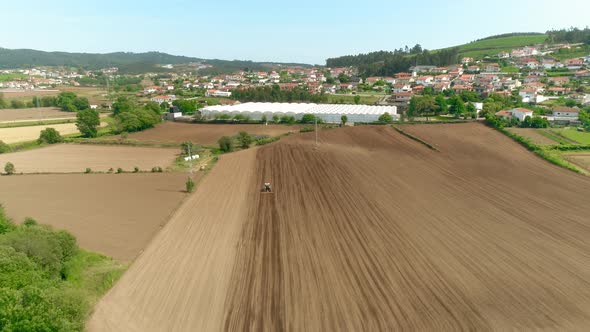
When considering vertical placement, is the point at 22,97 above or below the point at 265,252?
above

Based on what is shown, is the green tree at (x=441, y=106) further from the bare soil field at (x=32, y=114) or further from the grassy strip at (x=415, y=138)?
the bare soil field at (x=32, y=114)

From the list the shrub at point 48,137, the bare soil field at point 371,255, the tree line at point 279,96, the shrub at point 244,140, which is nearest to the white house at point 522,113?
the bare soil field at point 371,255

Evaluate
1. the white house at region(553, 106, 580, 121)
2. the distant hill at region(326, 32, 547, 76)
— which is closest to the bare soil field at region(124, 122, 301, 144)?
the white house at region(553, 106, 580, 121)

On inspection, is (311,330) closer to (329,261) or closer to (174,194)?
(329,261)

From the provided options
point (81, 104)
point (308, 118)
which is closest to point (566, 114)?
point (308, 118)

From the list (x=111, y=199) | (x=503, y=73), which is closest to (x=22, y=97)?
(x=111, y=199)

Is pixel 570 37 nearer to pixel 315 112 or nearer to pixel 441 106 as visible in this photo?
pixel 441 106
